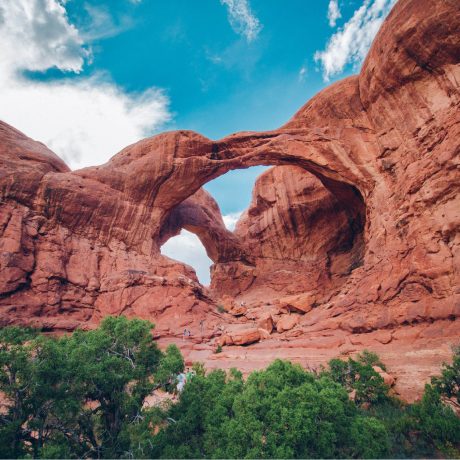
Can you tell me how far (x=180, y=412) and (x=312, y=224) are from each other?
26879 millimetres

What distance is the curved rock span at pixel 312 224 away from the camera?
1493 centimetres

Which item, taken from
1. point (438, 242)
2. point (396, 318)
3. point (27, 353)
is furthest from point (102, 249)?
point (438, 242)

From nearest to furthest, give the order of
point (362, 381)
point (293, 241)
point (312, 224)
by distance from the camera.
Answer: point (362, 381)
point (312, 224)
point (293, 241)

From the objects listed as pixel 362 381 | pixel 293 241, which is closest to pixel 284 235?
pixel 293 241

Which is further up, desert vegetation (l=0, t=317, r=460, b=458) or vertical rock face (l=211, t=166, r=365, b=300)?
vertical rock face (l=211, t=166, r=365, b=300)

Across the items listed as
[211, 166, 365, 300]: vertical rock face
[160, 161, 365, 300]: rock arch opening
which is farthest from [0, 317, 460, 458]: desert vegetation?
[160, 161, 365, 300]: rock arch opening

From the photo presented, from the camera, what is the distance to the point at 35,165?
2236cm

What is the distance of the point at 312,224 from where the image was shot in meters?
32.3

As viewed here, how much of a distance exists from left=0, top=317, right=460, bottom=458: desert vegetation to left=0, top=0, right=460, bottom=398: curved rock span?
11.0 ft

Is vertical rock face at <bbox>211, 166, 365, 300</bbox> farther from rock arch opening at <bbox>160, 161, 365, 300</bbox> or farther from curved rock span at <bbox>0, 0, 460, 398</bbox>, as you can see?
curved rock span at <bbox>0, 0, 460, 398</bbox>

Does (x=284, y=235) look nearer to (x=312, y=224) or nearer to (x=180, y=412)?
(x=312, y=224)

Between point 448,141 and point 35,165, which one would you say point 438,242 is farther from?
point 35,165

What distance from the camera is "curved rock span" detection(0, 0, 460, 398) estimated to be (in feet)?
49.0

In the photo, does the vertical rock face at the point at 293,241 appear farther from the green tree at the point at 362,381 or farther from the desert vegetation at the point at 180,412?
the desert vegetation at the point at 180,412
